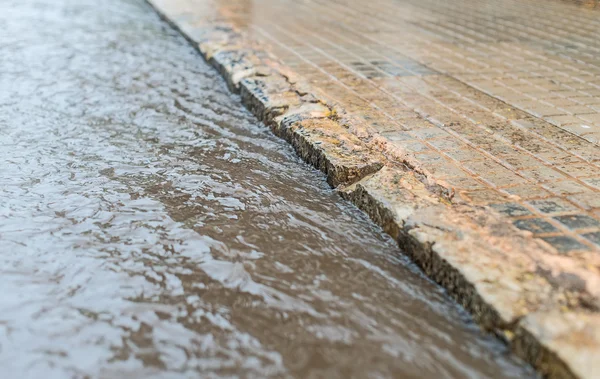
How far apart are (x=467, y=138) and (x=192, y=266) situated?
2165 millimetres

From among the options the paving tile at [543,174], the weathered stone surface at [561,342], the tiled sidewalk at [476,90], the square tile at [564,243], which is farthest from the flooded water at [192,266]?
the paving tile at [543,174]

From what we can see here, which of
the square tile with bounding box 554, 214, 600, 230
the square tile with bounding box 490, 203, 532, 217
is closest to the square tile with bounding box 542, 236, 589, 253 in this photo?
the square tile with bounding box 554, 214, 600, 230

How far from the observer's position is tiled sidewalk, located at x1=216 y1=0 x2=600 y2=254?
3.18 m

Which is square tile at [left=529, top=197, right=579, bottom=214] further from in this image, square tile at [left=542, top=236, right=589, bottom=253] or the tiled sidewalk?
square tile at [left=542, top=236, right=589, bottom=253]

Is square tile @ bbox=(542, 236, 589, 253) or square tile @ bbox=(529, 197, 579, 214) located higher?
square tile @ bbox=(529, 197, 579, 214)

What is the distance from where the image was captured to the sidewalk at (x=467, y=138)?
7.70 ft

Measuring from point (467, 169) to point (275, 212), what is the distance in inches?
46.9

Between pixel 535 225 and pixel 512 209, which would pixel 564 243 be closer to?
pixel 535 225

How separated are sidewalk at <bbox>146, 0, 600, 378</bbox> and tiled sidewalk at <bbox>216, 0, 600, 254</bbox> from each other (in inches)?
0.6

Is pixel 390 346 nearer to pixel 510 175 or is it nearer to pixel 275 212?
pixel 275 212

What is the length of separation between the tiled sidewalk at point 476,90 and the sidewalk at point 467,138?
2 centimetres

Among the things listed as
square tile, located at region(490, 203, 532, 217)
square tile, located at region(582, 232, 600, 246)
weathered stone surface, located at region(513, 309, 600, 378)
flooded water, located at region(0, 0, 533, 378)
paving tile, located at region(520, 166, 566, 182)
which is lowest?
flooded water, located at region(0, 0, 533, 378)

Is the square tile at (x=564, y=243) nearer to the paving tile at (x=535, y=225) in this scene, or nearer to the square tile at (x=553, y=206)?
the paving tile at (x=535, y=225)

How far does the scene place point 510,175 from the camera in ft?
11.0
